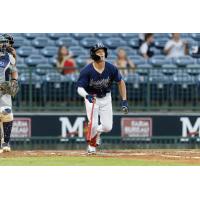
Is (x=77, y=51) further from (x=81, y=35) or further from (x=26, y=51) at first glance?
(x=26, y=51)

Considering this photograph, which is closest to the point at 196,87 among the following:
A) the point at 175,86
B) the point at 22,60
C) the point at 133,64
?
the point at 175,86

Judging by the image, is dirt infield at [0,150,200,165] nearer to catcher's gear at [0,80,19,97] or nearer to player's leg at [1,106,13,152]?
player's leg at [1,106,13,152]

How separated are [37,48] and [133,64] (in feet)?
10.7

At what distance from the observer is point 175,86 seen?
79.2 feet

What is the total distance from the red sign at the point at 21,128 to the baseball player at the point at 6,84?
16.7ft

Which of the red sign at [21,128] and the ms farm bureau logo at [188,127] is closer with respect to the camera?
the red sign at [21,128]

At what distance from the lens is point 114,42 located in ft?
94.1

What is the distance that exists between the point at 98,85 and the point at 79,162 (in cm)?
188

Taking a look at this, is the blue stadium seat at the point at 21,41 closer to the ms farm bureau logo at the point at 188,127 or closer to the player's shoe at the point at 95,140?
the ms farm bureau logo at the point at 188,127

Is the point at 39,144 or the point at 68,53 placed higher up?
the point at 68,53

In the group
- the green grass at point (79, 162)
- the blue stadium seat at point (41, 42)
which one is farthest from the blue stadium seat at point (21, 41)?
the green grass at point (79, 162)

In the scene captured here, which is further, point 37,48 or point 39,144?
point 37,48

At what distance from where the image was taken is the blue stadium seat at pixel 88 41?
94.0ft

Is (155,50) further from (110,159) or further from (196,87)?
(110,159)
